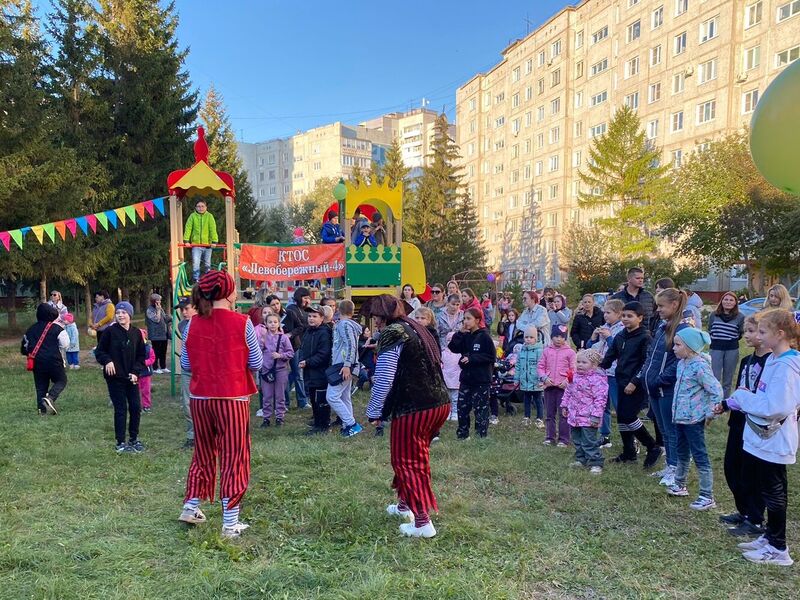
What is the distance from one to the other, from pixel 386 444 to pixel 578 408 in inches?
88.4

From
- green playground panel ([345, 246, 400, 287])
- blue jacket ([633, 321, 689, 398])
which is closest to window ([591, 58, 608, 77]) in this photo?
green playground panel ([345, 246, 400, 287])

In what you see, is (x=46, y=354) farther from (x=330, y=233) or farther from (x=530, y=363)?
(x=530, y=363)

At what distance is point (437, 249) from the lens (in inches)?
1529

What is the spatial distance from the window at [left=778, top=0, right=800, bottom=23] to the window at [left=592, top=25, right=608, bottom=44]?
13171 mm

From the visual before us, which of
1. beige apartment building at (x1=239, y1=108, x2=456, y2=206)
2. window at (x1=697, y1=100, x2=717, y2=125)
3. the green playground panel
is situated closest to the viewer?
the green playground panel

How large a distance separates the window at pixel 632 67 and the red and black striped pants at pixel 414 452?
41.0 meters

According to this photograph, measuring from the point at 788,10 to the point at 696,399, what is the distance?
33.7m

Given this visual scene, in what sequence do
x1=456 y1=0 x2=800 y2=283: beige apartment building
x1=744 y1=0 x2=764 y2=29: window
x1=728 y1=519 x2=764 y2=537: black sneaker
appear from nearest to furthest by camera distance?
x1=728 y1=519 x2=764 y2=537: black sneaker, x1=744 y1=0 x2=764 y2=29: window, x1=456 y1=0 x2=800 y2=283: beige apartment building

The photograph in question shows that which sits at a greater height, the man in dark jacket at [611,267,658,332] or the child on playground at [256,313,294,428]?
the man in dark jacket at [611,267,658,332]

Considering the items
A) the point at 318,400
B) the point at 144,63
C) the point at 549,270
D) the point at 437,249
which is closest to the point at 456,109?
the point at 549,270

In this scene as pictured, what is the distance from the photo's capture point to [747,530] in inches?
158

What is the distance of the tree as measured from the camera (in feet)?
109

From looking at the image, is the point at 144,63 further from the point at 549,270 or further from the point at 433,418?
the point at 549,270

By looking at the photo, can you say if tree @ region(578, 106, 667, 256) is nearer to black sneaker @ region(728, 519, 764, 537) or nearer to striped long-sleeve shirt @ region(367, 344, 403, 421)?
black sneaker @ region(728, 519, 764, 537)
